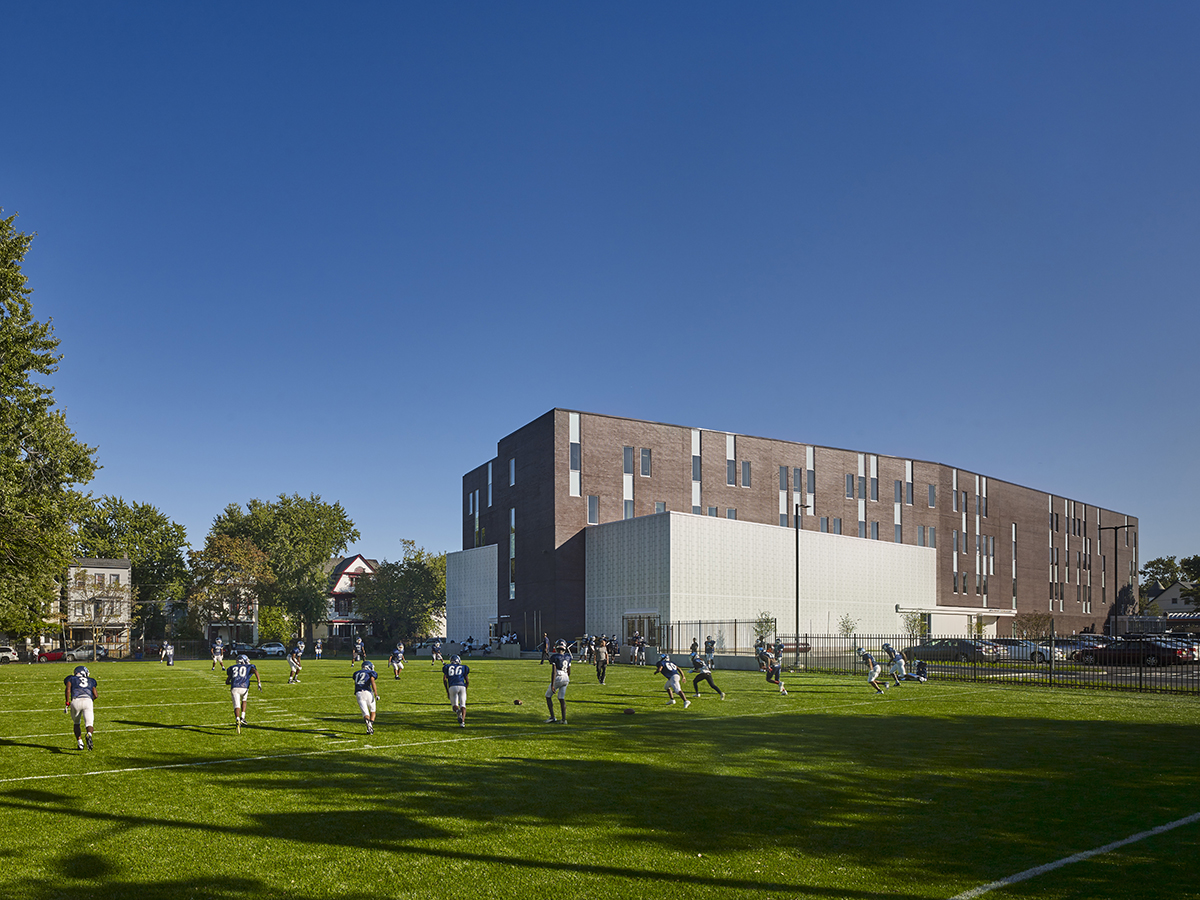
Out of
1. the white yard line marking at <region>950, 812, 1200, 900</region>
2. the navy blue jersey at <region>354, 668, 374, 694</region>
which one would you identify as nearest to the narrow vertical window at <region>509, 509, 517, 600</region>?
the navy blue jersey at <region>354, 668, 374, 694</region>

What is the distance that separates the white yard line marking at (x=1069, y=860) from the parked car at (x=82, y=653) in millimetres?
81960

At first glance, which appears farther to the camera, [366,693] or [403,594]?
[403,594]

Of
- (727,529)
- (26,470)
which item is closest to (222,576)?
(727,529)

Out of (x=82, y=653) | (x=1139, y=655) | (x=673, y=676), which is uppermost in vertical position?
(x=673, y=676)

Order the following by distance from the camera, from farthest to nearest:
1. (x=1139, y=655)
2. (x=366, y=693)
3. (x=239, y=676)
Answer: (x=1139, y=655) → (x=239, y=676) → (x=366, y=693)

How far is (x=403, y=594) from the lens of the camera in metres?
102

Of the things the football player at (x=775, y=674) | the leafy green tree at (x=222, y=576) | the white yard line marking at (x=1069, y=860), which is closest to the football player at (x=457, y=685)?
the football player at (x=775, y=674)

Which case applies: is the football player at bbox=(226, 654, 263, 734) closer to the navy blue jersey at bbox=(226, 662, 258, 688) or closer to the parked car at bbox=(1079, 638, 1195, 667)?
the navy blue jersey at bbox=(226, 662, 258, 688)

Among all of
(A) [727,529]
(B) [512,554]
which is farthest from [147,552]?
(A) [727,529]

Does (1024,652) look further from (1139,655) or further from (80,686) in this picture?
(80,686)

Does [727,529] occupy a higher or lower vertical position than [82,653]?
higher

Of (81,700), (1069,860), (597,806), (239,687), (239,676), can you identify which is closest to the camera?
(1069,860)

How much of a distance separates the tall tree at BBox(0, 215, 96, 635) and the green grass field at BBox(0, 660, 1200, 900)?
9262mm

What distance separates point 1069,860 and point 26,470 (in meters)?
36.9
